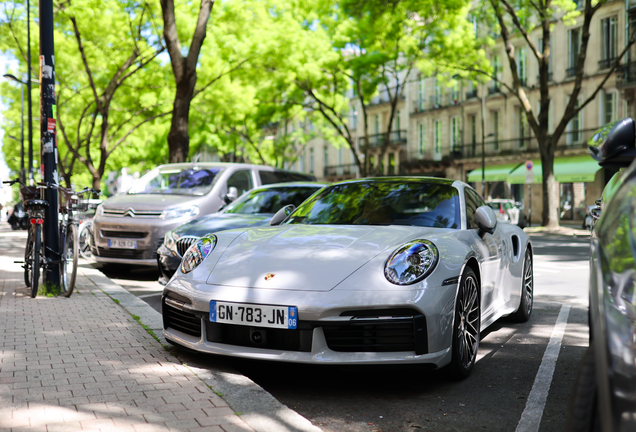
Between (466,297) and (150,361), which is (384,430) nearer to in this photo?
(466,297)

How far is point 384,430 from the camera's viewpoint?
3318 mm

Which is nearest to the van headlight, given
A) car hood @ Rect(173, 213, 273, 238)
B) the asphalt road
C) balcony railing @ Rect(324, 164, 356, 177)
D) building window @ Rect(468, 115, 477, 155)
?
car hood @ Rect(173, 213, 273, 238)

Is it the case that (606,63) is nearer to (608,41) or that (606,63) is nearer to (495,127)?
(608,41)

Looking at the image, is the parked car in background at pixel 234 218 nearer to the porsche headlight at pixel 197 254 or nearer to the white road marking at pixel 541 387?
A: the porsche headlight at pixel 197 254

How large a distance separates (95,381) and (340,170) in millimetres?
55933

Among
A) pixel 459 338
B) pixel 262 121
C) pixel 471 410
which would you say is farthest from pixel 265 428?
pixel 262 121

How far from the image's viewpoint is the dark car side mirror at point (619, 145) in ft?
10.1

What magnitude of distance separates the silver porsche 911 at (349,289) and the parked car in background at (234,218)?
2980mm

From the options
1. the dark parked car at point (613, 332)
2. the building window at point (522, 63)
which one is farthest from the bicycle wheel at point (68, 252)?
the building window at point (522, 63)

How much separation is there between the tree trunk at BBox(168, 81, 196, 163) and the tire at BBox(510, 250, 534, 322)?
9.74 meters

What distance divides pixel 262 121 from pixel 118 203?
1079 inches

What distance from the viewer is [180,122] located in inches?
592

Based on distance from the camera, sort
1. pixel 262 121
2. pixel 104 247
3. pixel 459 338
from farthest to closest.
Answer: pixel 262 121 → pixel 104 247 → pixel 459 338

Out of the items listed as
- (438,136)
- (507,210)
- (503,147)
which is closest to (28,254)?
(507,210)
